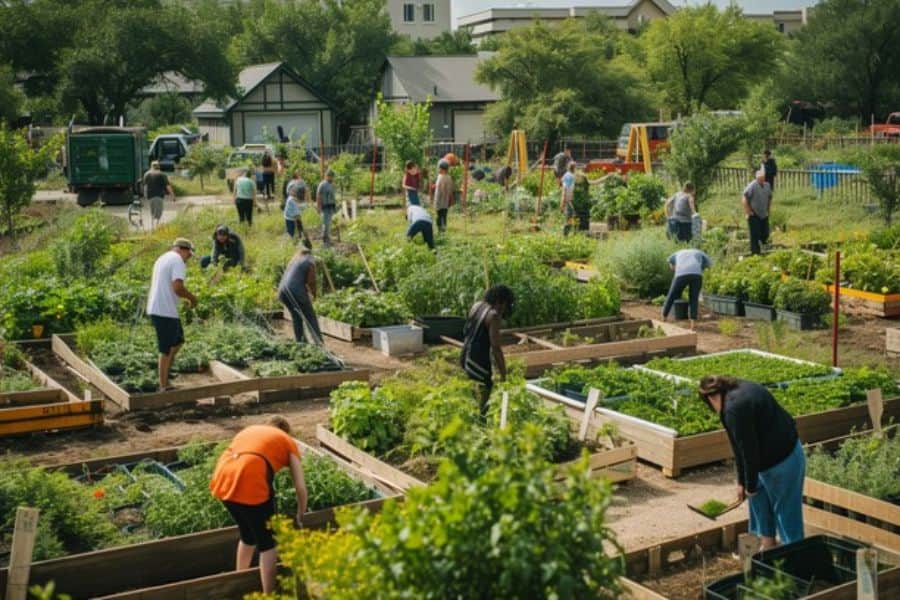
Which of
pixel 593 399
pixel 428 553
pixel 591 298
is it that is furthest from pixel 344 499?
pixel 591 298

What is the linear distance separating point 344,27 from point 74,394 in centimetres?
5836

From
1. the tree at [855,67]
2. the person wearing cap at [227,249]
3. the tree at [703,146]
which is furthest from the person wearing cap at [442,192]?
the tree at [855,67]

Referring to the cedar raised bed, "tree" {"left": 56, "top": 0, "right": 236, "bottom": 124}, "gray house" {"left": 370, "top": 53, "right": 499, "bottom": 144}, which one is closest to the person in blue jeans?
the cedar raised bed

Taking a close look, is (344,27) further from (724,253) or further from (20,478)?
(20,478)

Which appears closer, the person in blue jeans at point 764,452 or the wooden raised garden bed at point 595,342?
the person in blue jeans at point 764,452

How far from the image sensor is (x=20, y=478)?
8.13m

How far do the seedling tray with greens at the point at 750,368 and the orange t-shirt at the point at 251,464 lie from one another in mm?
5580

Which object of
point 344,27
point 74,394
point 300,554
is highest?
point 344,27

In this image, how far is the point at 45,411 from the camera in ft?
36.6

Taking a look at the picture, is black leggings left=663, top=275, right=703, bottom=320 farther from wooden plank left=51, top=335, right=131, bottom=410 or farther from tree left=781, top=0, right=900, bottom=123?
tree left=781, top=0, right=900, bottom=123

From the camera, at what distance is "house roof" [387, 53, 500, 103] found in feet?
194

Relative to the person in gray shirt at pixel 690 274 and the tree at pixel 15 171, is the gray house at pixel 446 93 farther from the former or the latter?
the person in gray shirt at pixel 690 274

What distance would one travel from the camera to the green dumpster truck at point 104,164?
1292 inches

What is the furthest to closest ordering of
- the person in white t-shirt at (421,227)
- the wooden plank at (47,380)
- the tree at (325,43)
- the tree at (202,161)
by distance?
the tree at (325,43)
the tree at (202,161)
the person in white t-shirt at (421,227)
the wooden plank at (47,380)
